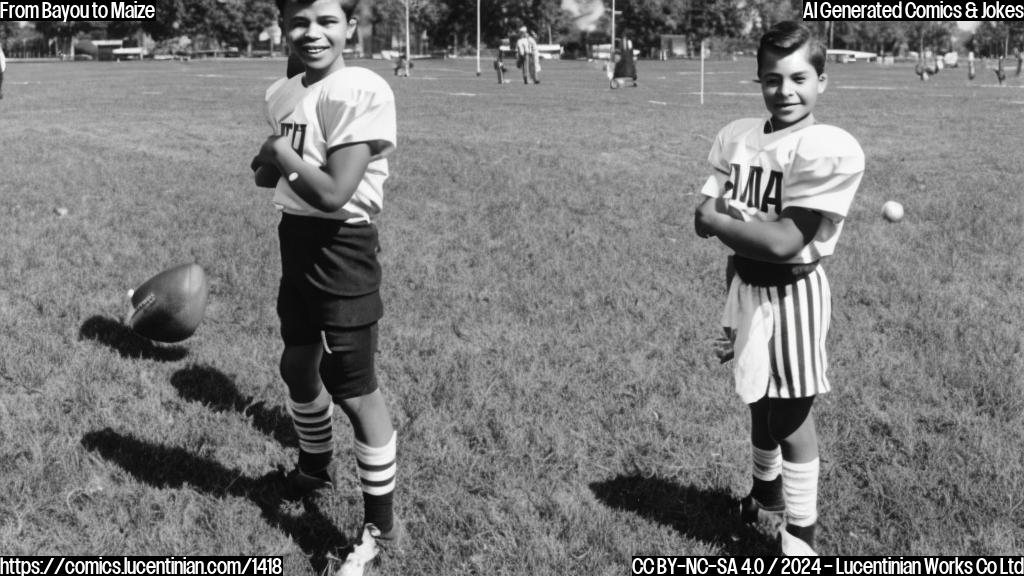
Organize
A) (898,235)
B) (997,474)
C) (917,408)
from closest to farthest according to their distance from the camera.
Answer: (997,474)
(917,408)
(898,235)

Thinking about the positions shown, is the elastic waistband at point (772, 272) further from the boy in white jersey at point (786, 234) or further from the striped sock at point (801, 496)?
the striped sock at point (801, 496)

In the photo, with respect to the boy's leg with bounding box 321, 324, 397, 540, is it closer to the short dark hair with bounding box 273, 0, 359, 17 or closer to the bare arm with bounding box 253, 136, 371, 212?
the bare arm with bounding box 253, 136, 371, 212

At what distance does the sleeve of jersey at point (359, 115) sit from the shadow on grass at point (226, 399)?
1876mm

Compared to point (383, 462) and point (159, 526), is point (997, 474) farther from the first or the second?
point (159, 526)

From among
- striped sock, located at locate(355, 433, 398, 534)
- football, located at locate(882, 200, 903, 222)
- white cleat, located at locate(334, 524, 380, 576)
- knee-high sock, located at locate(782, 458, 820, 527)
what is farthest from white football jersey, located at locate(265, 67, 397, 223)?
football, located at locate(882, 200, 903, 222)

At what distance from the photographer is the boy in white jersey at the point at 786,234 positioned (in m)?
2.79

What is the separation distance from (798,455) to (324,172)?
1843mm

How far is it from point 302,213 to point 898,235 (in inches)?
246

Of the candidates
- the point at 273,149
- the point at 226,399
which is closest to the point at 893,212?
the point at 226,399

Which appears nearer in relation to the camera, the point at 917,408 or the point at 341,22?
the point at 341,22

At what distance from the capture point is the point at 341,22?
115 inches

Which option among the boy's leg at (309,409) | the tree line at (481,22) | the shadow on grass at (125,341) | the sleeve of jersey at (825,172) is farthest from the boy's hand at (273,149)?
the tree line at (481,22)

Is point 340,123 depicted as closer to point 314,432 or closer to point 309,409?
point 309,409

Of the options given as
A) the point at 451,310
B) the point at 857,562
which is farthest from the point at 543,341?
the point at 857,562
